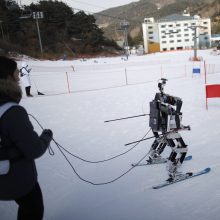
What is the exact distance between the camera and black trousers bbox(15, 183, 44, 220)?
2637 millimetres

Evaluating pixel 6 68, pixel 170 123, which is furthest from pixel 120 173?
pixel 6 68

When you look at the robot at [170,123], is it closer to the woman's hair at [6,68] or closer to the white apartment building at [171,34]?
the woman's hair at [6,68]

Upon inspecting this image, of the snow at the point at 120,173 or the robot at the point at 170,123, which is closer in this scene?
the snow at the point at 120,173

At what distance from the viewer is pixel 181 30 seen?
9650 cm

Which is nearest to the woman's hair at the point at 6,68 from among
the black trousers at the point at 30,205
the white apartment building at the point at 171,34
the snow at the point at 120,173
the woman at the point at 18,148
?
the woman at the point at 18,148

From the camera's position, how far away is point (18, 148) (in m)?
2.38

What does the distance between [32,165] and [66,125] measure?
7103 millimetres

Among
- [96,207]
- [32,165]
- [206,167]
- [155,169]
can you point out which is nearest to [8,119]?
[32,165]

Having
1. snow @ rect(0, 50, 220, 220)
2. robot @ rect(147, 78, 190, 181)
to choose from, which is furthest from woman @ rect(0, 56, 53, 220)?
robot @ rect(147, 78, 190, 181)

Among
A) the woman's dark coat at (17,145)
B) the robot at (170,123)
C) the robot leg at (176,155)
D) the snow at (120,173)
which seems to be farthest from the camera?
the robot leg at (176,155)

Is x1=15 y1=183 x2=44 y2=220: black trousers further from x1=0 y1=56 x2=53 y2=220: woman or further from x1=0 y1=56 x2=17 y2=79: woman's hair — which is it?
x1=0 y1=56 x2=17 y2=79: woman's hair

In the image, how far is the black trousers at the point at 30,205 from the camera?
2637 mm

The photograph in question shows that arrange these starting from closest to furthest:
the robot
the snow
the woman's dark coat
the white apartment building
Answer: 1. the woman's dark coat
2. the snow
3. the robot
4. the white apartment building

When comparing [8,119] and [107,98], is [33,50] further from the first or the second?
[8,119]
